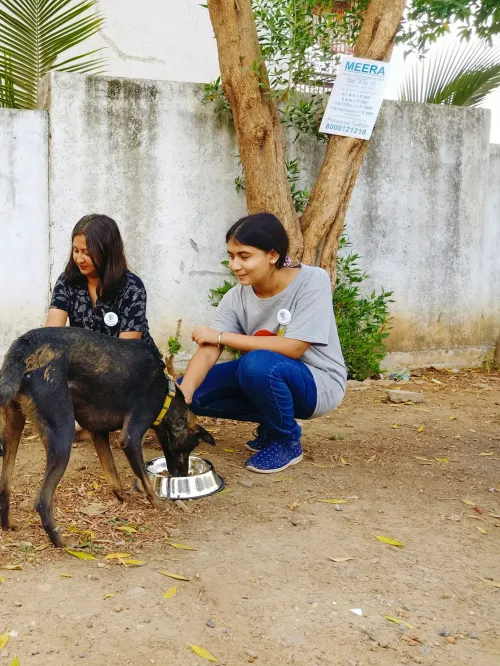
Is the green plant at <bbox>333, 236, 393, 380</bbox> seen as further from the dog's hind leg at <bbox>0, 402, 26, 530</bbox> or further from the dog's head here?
the dog's hind leg at <bbox>0, 402, 26, 530</bbox>

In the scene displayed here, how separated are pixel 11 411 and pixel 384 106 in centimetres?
499

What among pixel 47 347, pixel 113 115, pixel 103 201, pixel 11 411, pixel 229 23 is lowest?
pixel 11 411

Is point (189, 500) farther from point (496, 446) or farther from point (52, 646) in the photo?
point (496, 446)

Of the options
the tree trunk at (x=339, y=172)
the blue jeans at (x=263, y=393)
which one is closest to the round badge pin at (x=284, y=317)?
the blue jeans at (x=263, y=393)

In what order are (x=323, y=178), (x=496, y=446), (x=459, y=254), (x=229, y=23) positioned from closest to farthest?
1. (x=496, y=446)
2. (x=229, y=23)
3. (x=323, y=178)
4. (x=459, y=254)

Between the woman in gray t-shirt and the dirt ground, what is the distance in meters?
0.37

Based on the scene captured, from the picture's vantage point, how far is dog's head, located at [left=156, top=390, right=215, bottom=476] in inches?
146

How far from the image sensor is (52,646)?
2.39 meters

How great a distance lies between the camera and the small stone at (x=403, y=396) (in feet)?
20.2

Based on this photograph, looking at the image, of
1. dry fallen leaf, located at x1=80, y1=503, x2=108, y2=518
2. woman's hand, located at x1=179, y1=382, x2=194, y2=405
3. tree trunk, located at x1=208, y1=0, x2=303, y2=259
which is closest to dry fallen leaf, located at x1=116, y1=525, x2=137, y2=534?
dry fallen leaf, located at x1=80, y1=503, x2=108, y2=518

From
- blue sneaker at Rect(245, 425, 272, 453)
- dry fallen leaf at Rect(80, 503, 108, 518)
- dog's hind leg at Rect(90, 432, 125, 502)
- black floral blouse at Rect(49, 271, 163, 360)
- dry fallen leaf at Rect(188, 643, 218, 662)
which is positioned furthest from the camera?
blue sneaker at Rect(245, 425, 272, 453)

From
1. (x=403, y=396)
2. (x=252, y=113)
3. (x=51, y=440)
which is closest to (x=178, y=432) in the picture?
(x=51, y=440)

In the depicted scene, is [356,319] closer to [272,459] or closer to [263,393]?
[272,459]

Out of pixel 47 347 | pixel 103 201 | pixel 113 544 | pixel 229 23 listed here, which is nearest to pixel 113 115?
pixel 103 201
